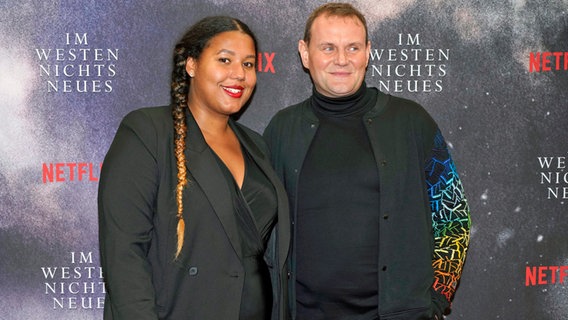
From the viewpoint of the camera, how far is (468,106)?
2951 mm

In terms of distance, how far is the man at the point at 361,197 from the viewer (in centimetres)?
214

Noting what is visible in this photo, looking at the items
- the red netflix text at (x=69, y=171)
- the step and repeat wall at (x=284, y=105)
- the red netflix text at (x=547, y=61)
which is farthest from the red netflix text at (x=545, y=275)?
the red netflix text at (x=69, y=171)

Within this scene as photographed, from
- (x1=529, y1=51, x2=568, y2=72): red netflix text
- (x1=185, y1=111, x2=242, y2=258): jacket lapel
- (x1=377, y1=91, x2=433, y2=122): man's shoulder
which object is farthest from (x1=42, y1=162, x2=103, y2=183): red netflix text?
(x1=529, y1=51, x2=568, y2=72): red netflix text

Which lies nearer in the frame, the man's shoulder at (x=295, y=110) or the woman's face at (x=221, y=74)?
the woman's face at (x=221, y=74)

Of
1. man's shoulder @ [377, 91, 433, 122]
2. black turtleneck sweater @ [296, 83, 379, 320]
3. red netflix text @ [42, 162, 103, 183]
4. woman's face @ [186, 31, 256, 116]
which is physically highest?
woman's face @ [186, 31, 256, 116]

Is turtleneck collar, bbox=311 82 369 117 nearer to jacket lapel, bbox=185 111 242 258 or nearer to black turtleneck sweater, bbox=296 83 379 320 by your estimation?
black turtleneck sweater, bbox=296 83 379 320

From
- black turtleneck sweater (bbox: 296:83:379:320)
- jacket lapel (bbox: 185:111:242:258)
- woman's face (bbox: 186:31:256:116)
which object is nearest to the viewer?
jacket lapel (bbox: 185:111:242:258)

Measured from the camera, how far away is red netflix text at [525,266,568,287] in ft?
9.89

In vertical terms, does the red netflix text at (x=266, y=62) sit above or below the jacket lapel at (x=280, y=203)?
above

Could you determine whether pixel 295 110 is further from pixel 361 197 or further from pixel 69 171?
pixel 69 171

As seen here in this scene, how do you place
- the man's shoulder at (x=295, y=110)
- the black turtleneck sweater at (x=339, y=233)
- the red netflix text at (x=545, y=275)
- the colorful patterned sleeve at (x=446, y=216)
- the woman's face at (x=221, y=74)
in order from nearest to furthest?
the woman's face at (x=221, y=74) → the black turtleneck sweater at (x=339, y=233) → the colorful patterned sleeve at (x=446, y=216) → the man's shoulder at (x=295, y=110) → the red netflix text at (x=545, y=275)

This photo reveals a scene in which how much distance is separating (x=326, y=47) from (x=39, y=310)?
1.81 m

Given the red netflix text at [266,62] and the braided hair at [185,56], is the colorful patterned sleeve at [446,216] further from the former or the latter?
the red netflix text at [266,62]

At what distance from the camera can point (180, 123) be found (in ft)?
6.38
